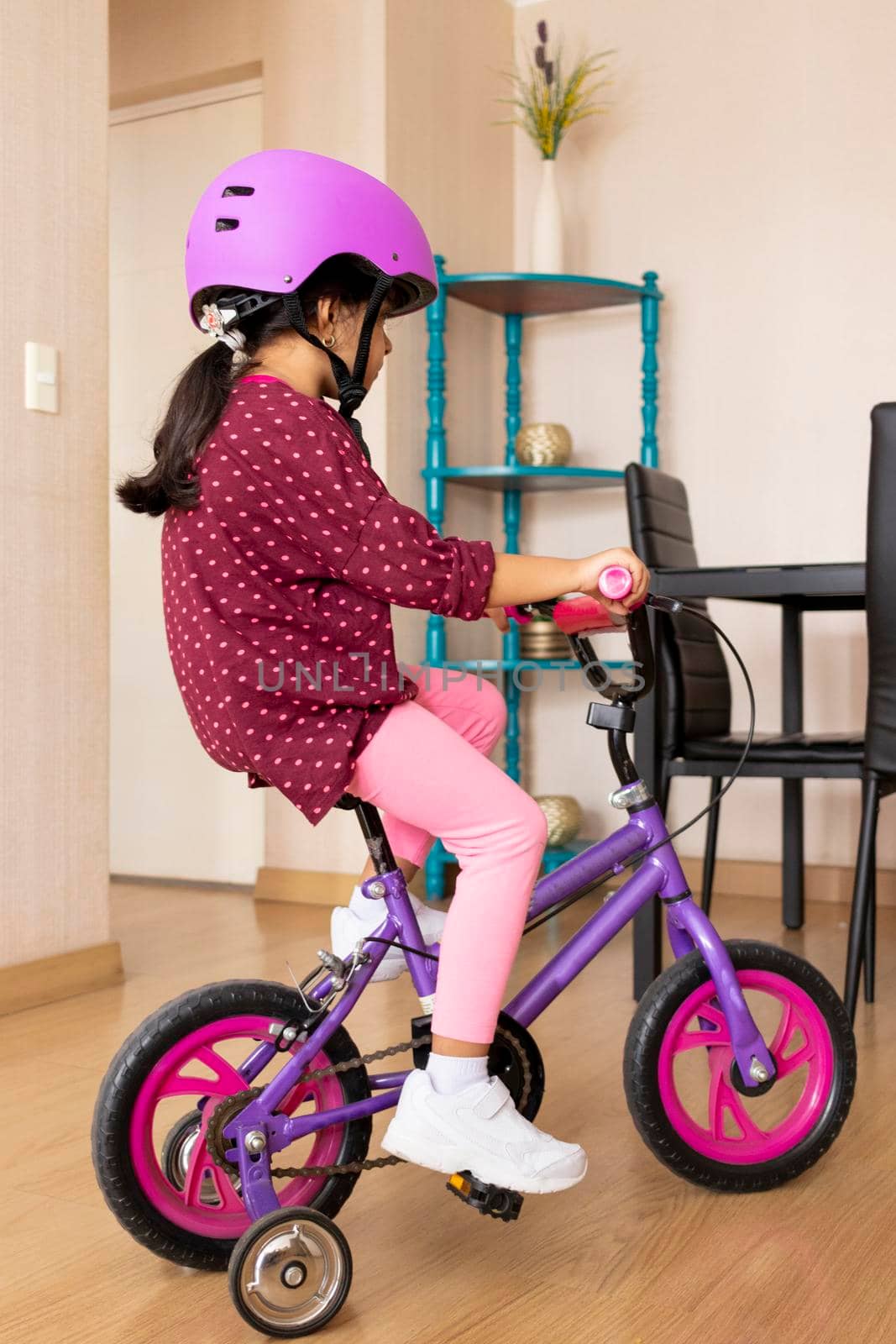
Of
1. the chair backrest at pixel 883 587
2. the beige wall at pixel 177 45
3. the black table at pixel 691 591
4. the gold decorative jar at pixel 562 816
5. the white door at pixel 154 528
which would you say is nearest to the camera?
the chair backrest at pixel 883 587

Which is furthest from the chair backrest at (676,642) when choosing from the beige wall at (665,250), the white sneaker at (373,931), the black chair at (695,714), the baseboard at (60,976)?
the baseboard at (60,976)

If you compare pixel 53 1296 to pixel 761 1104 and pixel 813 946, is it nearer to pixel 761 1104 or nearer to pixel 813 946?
pixel 761 1104

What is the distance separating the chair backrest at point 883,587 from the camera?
2.18 metres

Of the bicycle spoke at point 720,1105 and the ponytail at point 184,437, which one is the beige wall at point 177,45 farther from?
the bicycle spoke at point 720,1105

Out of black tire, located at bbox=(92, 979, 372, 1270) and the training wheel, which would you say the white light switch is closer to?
black tire, located at bbox=(92, 979, 372, 1270)

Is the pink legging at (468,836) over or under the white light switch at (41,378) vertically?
under

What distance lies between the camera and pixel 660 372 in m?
3.81

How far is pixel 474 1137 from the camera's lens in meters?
1.29

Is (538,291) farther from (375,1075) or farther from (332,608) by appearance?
(375,1075)

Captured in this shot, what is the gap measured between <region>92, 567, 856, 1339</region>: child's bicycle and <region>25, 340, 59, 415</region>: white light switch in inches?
54.5

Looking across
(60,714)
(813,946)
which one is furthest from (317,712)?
(813,946)

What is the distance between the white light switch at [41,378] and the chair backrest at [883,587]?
4.79 ft

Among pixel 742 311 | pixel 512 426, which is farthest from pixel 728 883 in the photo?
pixel 742 311

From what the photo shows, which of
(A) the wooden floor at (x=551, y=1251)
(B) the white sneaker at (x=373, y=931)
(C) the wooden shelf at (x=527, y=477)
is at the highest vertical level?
(C) the wooden shelf at (x=527, y=477)
